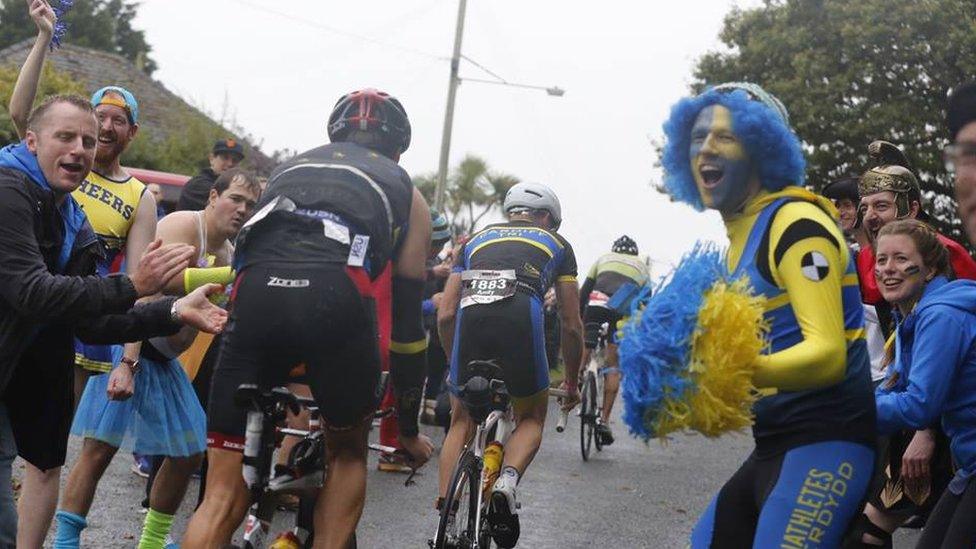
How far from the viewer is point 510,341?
7547mm

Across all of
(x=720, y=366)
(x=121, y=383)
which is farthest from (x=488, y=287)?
(x=720, y=366)

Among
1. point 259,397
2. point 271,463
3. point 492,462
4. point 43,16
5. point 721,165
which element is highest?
point 43,16

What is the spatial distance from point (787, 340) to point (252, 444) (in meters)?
1.85

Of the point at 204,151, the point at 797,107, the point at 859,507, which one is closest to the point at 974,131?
the point at 859,507

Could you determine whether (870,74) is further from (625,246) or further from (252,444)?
(252,444)

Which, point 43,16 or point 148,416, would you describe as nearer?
point 43,16

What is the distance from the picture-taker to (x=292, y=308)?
4.50 m

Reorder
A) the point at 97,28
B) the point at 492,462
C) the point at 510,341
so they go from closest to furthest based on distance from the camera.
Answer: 1. the point at 492,462
2. the point at 510,341
3. the point at 97,28

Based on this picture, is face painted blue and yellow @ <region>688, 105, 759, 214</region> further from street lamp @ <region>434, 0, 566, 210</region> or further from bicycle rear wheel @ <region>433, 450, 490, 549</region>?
street lamp @ <region>434, 0, 566, 210</region>

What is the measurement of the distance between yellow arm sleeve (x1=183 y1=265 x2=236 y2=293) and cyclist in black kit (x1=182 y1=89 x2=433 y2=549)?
173mm

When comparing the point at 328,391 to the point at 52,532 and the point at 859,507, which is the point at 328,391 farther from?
the point at 52,532

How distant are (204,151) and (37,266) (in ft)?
99.9

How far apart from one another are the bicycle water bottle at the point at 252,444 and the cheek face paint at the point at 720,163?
5.46ft

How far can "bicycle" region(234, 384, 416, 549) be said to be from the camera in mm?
4590
